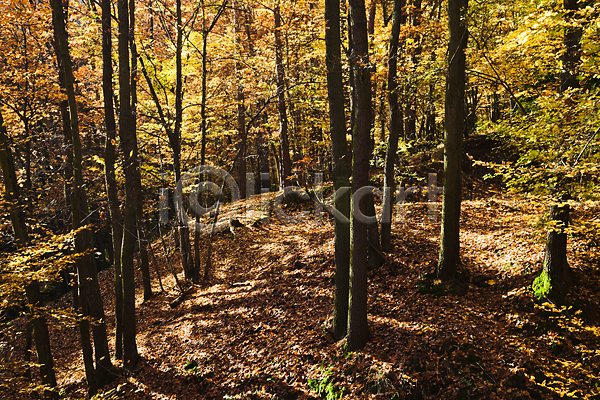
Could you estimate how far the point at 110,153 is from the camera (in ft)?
27.7

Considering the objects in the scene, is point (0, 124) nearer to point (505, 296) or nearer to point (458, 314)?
point (458, 314)

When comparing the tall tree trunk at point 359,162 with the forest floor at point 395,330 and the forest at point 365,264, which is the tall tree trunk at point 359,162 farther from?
the forest floor at point 395,330

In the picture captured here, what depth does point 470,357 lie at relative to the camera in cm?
547

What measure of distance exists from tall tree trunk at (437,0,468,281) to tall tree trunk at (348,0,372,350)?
2.14m

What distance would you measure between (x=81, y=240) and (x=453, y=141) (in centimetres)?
844

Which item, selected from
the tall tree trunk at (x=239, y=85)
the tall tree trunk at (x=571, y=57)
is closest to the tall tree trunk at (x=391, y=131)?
the tall tree trunk at (x=571, y=57)

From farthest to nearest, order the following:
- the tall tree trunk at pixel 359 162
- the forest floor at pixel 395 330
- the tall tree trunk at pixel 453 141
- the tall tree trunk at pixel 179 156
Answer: the tall tree trunk at pixel 179 156, the tall tree trunk at pixel 453 141, the tall tree trunk at pixel 359 162, the forest floor at pixel 395 330

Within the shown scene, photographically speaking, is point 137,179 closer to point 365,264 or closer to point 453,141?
point 365,264

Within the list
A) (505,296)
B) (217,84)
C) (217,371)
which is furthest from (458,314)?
(217,84)

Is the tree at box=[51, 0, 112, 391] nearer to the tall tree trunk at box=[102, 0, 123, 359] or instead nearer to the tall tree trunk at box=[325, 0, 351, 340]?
the tall tree trunk at box=[102, 0, 123, 359]

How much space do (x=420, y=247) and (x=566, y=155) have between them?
15.1ft

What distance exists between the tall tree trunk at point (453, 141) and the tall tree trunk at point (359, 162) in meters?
2.14

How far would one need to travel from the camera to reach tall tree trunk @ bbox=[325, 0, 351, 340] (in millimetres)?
6344

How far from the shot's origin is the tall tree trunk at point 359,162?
581 centimetres
